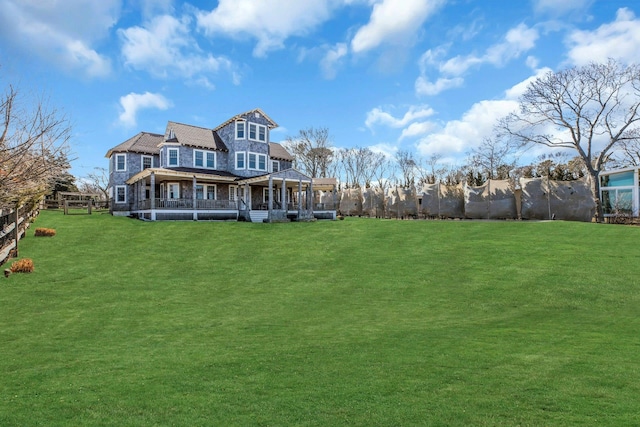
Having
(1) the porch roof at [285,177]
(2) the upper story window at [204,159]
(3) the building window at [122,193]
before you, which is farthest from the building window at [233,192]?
(3) the building window at [122,193]

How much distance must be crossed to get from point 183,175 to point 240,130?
7770 millimetres

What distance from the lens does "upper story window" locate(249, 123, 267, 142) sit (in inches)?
1359

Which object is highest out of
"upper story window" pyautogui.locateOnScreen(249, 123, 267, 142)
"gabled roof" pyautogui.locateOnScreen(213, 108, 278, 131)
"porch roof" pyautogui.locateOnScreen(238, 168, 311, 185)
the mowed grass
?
"gabled roof" pyautogui.locateOnScreen(213, 108, 278, 131)

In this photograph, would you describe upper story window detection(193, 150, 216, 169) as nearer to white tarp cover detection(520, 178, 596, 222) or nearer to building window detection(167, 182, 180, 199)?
building window detection(167, 182, 180, 199)

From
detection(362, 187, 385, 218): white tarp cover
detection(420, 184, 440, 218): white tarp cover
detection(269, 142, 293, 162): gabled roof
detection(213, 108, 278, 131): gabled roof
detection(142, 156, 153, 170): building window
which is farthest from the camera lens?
detection(362, 187, 385, 218): white tarp cover

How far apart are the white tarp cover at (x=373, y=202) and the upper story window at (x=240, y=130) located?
15.9 m

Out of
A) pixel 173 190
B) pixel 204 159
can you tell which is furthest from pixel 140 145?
pixel 173 190

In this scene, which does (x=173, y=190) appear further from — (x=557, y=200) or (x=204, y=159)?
(x=557, y=200)

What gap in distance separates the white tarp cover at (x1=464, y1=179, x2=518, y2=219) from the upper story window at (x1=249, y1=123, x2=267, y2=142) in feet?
63.2

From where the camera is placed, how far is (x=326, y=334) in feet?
26.1

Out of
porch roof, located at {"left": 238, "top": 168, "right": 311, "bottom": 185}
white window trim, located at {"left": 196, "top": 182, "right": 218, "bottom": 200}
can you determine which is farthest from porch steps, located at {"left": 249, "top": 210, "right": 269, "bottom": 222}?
white window trim, located at {"left": 196, "top": 182, "right": 218, "bottom": 200}

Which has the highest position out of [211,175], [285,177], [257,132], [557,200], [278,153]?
[257,132]

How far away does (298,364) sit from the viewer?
19.9ft

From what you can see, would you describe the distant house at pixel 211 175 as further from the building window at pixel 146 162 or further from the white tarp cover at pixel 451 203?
the white tarp cover at pixel 451 203
